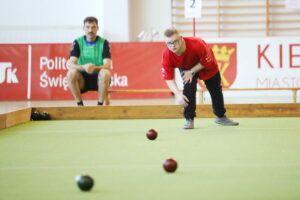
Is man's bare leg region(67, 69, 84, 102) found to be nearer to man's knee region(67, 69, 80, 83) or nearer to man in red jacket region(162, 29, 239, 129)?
man's knee region(67, 69, 80, 83)

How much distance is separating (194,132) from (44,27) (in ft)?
21.2

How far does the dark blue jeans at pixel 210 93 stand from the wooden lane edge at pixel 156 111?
63cm

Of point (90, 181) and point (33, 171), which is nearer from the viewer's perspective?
point (90, 181)

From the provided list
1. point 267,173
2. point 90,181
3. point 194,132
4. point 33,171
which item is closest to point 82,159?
point 33,171

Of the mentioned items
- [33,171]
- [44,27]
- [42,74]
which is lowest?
[33,171]

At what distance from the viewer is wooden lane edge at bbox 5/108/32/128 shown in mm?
3910

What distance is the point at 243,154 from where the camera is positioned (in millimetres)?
2424

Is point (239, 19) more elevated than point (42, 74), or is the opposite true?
point (239, 19)

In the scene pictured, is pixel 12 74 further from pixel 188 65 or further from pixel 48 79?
pixel 188 65

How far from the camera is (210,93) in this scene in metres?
3.98

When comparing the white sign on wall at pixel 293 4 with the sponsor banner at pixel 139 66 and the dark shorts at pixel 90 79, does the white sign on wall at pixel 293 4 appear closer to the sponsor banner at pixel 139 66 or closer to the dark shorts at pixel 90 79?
the sponsor banner at pixel 139 66

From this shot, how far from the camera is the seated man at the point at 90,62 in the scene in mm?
4938

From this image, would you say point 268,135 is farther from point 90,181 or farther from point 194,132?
point 90,181

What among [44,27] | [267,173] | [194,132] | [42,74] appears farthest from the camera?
[44,27]
